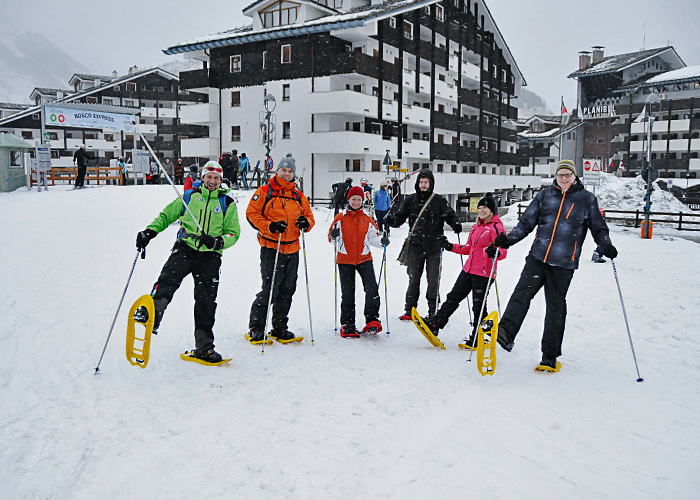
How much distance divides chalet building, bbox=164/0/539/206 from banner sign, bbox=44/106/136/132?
7.31 metres

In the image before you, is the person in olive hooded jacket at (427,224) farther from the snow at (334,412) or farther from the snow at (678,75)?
the snow at (678,75)

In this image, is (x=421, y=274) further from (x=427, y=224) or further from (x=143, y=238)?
(x=143, y=238)

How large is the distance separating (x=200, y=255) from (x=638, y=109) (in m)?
62.7

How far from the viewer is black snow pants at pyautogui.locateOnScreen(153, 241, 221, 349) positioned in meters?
5.38

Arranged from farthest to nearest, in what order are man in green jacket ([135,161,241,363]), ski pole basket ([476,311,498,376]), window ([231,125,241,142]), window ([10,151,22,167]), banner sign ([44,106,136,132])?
1. window ([231,125,241,142])
2. window ([10,151,22,167])
3. banner sign ([44,106,136,132])
4. man in green jacket ([135,161,241,363])
5. ski pole basket ([476,311,498,376])

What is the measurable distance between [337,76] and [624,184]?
23.5m

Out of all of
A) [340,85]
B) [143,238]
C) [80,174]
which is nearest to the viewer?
[143,238]

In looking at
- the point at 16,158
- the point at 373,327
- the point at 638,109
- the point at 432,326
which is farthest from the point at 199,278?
the point at 638,109

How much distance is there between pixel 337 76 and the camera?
3353cm

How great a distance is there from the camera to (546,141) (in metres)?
66.3

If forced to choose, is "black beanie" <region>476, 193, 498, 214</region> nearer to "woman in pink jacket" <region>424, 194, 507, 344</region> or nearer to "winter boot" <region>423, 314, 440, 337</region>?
"woman in pink jacket" <region>424, 194, 507, 344</region>

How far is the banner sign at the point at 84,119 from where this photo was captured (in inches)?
1017

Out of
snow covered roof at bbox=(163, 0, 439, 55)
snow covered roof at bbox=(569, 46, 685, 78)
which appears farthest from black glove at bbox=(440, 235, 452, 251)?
snow covered roof at bbox=(569, 46, 685, 78)

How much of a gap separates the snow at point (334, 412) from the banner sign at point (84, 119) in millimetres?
20556
